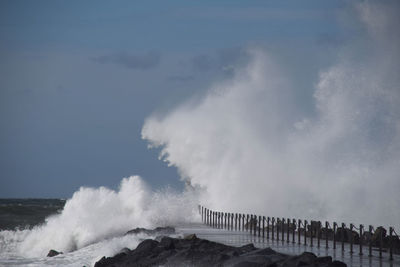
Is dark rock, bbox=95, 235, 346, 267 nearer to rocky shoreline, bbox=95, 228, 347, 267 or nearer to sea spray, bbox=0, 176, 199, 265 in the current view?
rocky shoreline, bbox=95, 228, 347, 267

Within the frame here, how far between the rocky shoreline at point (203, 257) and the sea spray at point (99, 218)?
43.6 ft

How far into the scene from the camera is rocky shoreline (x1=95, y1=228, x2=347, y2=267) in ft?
45.2

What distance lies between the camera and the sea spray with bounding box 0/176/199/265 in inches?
1391

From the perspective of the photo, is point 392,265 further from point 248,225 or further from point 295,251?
point 248,225

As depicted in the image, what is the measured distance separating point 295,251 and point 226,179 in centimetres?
2773

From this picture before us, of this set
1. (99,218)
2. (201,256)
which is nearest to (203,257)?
(201,256)

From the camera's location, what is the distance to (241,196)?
142ft

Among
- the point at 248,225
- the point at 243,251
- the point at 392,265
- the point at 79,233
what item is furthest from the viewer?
the point at 79,233

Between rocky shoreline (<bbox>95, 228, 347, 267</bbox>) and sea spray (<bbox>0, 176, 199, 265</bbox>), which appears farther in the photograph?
sea spray (<bbox>0, 176, 199, 265</bbox>)

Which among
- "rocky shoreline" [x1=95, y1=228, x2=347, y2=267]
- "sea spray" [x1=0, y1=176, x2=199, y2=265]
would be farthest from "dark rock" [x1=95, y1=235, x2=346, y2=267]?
"sea spray" [x1=0, y1=176, x2=199, y2=265]

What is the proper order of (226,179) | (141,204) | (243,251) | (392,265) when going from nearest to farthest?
(392,265)
(243,251)
(141,204)
(226,179)

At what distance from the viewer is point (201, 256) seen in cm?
1658

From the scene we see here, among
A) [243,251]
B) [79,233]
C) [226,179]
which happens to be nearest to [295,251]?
[243,251]

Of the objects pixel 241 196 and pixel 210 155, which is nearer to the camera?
pixel 241 196
